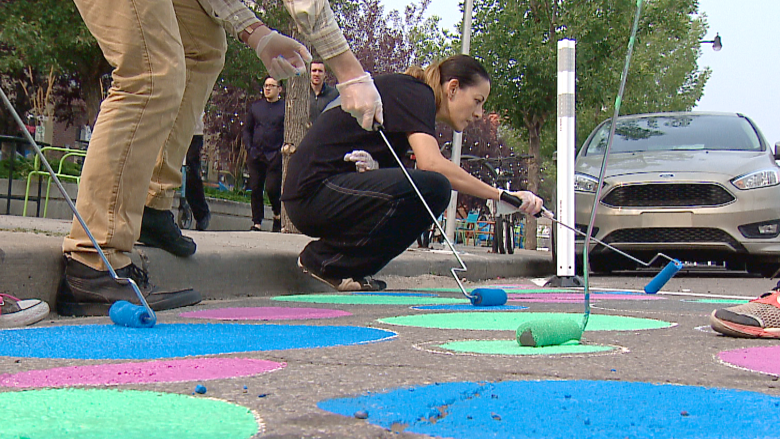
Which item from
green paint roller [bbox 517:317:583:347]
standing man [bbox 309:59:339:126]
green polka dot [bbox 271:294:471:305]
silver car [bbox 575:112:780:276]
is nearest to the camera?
green paint roller [bbox 517:317:583:347]

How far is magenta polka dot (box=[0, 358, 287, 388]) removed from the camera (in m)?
1.60

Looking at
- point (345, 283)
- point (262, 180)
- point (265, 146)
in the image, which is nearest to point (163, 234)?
point (345, 283)

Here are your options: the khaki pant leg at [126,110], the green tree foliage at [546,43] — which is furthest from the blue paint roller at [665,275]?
the green tree foliage at [546,43]

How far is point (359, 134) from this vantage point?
444 cm

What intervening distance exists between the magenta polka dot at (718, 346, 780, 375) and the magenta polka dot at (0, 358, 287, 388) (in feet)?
3.47

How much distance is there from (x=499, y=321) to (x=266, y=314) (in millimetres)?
902

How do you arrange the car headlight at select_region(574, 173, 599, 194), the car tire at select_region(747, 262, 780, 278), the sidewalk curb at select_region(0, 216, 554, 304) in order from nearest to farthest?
the sidewalk curb at select_region(0, 216, 554, 304) → the car headlight at select_region(574, 173, 599, 194) → the car tire at select_region(747, 262, 780, 278)

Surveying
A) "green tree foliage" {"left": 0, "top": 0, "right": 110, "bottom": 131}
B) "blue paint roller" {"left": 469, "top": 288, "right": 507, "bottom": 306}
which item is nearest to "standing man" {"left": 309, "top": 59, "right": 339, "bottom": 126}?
"blue paint roller" {"left": 469, "top": 288, "right": 507, "bottom": 306}

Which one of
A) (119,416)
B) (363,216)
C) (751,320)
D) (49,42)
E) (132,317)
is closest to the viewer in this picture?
(119,416)

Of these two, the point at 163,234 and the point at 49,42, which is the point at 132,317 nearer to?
the point at 163,234

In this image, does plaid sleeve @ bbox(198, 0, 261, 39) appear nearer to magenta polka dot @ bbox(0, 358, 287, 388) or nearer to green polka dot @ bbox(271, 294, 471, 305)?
green polka dot @ bbox(271, 294, 471, 305)

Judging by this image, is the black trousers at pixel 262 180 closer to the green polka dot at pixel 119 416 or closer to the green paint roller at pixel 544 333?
the green paint roller at pixel 544 333

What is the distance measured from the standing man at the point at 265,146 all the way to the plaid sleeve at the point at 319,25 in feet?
22.3

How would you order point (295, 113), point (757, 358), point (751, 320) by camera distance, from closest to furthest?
1. point (757, 358)
2. point (751, 320)
3. point (295, 113)
